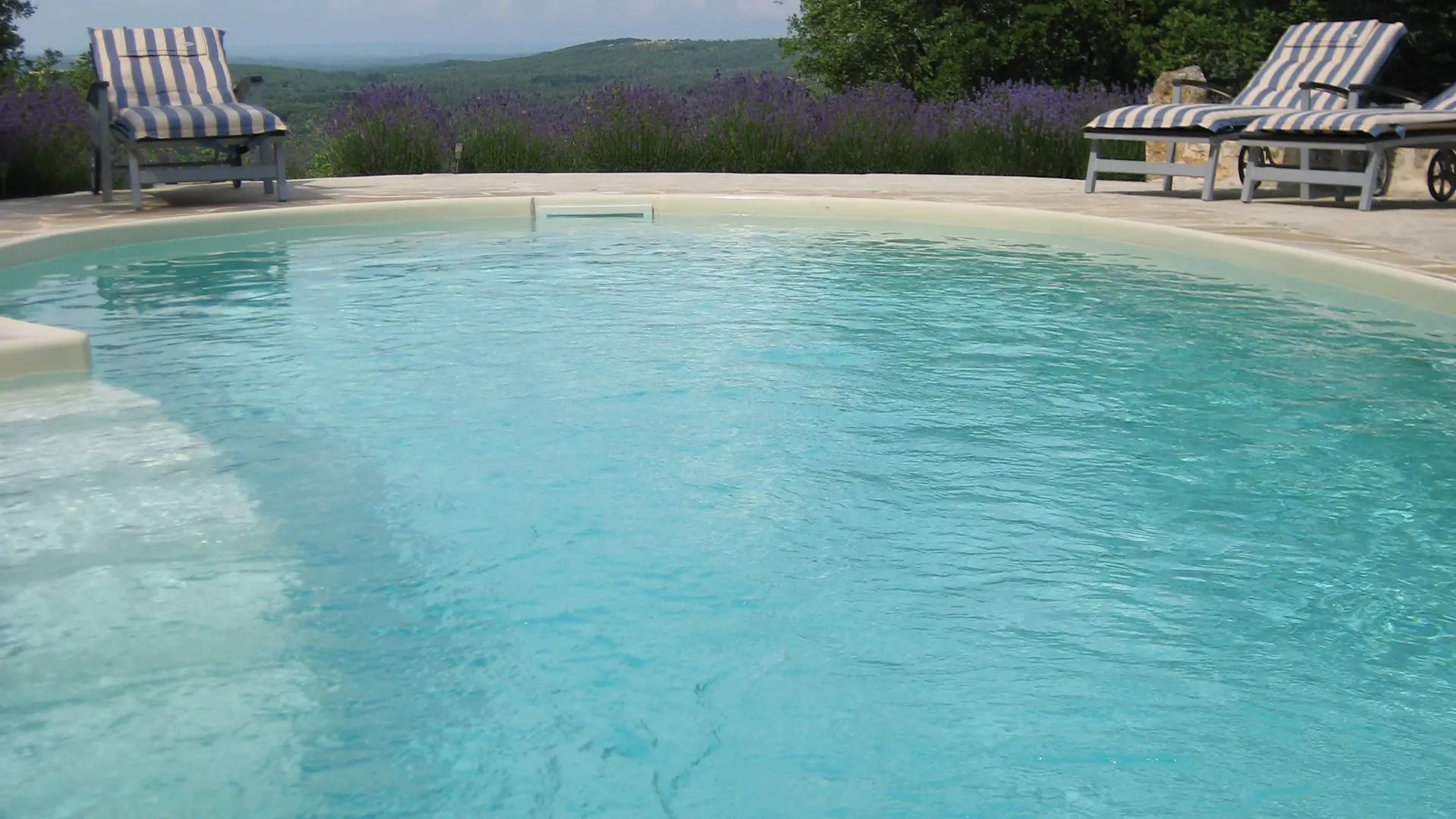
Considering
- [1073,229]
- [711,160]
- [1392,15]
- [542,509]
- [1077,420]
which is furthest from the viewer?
[1392,15]

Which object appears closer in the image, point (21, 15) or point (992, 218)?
point (992, 218)

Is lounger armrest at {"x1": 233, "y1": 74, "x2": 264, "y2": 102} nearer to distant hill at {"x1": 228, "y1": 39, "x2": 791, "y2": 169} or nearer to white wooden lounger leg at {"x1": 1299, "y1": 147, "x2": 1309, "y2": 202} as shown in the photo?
distant hill at {"x1": 228, "y1": 39, "x2": 791, "y2": 169}

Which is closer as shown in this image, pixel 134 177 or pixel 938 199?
pixel 134 177

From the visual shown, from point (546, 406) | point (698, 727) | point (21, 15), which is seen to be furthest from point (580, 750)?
point (21, 15)

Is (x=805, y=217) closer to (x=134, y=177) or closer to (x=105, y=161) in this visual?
(x=134, y=177)

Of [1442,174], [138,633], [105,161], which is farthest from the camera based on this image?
[1442,174]

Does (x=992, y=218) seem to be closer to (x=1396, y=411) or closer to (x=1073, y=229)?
(x=1073, y=229)

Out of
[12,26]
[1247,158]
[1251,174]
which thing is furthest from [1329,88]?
[12,26]

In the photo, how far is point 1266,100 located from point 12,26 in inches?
444

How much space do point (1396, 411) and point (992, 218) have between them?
358 cm

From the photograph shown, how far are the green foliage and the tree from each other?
338 inches

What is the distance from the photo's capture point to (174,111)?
7.12 m

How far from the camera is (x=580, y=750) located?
2068 mm

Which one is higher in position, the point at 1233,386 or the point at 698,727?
the point at 1233,386
